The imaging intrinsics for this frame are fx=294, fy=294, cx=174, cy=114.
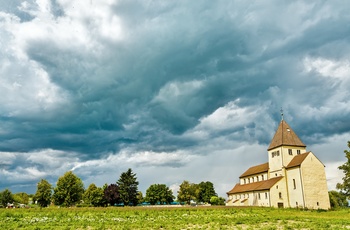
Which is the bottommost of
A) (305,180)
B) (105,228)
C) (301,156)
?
(105,228)

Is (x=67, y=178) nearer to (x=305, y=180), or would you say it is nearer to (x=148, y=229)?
(x=305, y=180)

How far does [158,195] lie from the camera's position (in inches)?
4619

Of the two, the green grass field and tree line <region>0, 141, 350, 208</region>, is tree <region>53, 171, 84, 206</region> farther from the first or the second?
the green grass field

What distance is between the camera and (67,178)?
8462 centimetres

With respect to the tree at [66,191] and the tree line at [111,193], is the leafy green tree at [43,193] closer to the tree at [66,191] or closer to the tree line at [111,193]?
the tree line at [111,193]

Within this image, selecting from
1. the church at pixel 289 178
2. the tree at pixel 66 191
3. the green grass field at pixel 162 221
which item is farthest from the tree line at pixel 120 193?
the green grass field at pixel 162 221

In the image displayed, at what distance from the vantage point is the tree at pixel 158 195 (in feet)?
385

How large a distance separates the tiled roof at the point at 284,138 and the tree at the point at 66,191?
181ft

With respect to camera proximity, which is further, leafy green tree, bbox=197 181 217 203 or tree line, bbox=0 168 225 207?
leafy green tree, bbox=197 181 217 203

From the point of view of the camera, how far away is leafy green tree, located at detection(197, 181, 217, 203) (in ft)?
405

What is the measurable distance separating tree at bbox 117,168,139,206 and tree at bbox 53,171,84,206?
60.6 feet

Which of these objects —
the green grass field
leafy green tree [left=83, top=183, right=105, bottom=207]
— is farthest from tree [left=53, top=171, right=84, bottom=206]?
the green grass field

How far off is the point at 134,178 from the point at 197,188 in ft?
105

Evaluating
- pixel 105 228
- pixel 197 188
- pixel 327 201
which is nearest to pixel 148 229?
pixel 105 228
